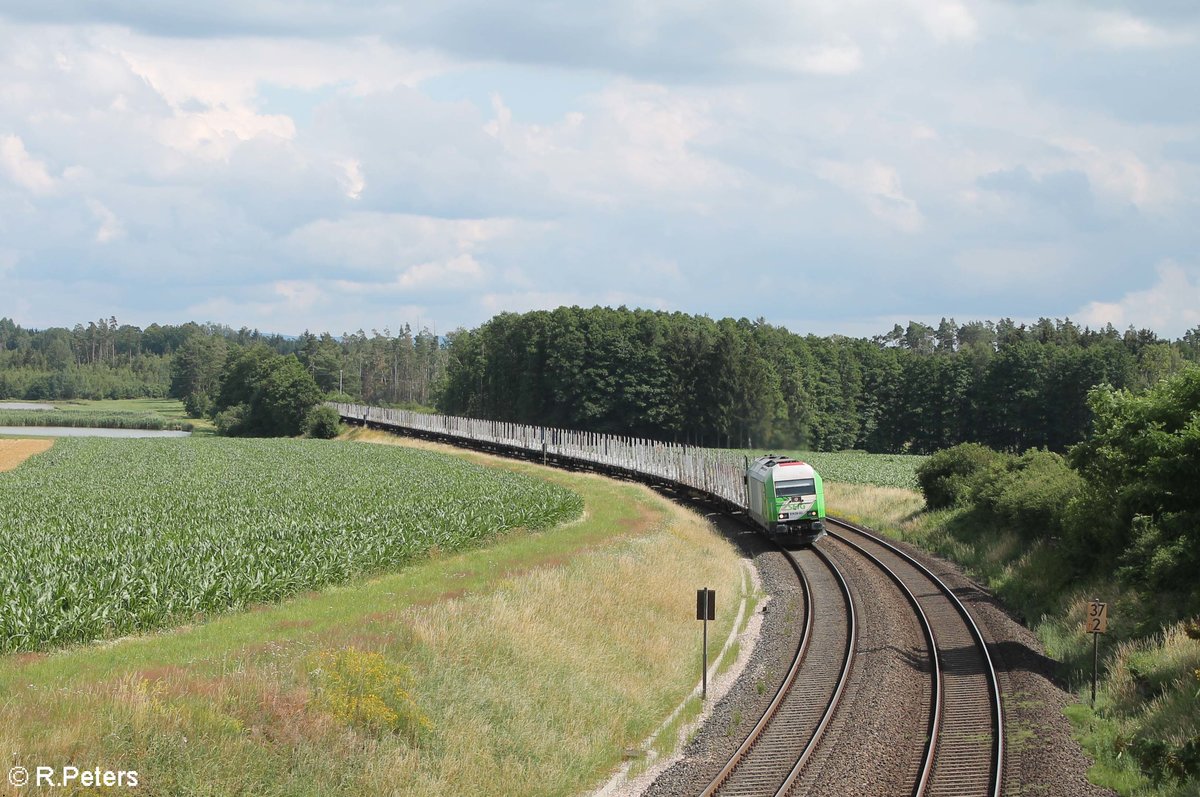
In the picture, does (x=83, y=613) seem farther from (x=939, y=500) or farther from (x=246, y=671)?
(x=939, y=500)

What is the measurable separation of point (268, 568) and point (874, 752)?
15.3 metres

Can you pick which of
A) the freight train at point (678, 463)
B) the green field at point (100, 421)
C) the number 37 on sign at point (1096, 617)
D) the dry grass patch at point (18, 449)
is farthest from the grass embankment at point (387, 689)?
the green field at point (100, 421)

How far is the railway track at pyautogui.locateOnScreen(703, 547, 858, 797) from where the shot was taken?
1689 centimetres

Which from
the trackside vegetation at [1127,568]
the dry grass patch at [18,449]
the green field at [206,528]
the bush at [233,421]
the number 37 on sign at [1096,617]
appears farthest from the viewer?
the bush at [233,421]

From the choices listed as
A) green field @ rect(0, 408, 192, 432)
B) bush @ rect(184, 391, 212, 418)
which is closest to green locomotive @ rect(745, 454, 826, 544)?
green field @ rect(0, 408, 192, 432)

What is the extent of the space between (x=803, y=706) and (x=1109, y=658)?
25.1ft

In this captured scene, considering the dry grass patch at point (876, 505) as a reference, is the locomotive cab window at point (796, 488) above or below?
above

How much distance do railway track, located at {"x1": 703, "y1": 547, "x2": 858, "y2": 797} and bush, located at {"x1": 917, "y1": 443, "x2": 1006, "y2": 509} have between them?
1689 centimetres

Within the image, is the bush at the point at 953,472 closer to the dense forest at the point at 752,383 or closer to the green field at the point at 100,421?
the dense forest at the point at 752,383

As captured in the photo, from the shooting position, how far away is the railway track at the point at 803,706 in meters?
16.9

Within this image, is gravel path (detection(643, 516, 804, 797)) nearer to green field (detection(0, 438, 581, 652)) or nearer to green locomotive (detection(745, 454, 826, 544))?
green locomotive (detection(745, 454, 826, 544))

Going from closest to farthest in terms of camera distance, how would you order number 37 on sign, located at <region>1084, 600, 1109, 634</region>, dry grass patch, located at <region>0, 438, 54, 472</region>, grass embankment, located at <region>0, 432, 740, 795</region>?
grass embankment, located at <region>0, 432, 740, 795</region> < number 37 on sign, located at <region>1084, 600, 1109, 634</region> < dry grass patch, located at <region>0, 438, 54, 472</region>

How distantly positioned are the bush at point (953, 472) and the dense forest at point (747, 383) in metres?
56.5

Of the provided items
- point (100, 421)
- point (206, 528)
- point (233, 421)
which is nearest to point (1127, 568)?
point (206, 528)
